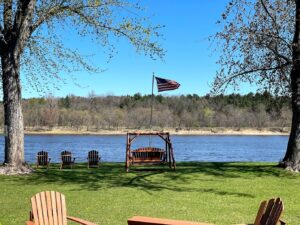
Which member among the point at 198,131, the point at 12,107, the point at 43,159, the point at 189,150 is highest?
the point at 12,107

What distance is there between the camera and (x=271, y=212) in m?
6.51

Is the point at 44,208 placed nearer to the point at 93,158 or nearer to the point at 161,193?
the point at 161,193

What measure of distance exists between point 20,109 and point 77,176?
341cm

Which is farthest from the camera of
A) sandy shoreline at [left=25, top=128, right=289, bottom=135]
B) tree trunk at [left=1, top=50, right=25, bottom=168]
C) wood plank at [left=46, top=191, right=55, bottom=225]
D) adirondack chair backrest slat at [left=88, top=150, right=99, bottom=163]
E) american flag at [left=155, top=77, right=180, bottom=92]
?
sandy shoreline at [left=25, top=128, right=289, bottom=135]

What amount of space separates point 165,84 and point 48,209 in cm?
1432

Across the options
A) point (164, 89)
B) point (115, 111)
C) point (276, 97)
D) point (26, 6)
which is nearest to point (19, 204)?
point (26, 6)

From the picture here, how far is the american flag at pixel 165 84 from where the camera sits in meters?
20.9

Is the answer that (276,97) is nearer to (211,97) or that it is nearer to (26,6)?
(211,97)

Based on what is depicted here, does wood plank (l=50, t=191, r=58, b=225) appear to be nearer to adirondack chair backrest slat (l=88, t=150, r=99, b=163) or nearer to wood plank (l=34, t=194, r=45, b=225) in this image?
wood plank (l=34, t=194, r=45, b=225)

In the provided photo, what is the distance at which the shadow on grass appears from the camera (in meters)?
14.3

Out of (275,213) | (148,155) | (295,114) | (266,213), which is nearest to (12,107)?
(148,155)

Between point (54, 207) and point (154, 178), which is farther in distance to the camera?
point (154, 178)

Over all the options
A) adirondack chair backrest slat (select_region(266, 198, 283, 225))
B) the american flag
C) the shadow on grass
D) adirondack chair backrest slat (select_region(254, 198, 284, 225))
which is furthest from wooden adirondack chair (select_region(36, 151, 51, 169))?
adirondack chair backrest slat (select_region(266, 198, 283, 225))

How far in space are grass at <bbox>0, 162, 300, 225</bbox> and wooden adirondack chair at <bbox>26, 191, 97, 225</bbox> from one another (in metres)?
2.49
